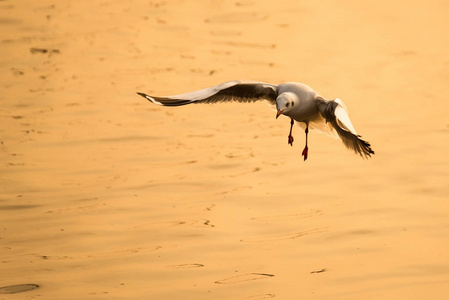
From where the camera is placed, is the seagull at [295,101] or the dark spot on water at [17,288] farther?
the dark spot on water at [17,288]

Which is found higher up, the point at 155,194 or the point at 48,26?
the point at 48,26

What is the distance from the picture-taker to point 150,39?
16406mm

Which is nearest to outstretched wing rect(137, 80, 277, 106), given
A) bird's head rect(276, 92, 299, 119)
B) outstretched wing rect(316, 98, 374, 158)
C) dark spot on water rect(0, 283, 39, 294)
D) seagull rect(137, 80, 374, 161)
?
seagull rect(137, 80, 374, 161)

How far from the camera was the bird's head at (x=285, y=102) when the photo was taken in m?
8.52

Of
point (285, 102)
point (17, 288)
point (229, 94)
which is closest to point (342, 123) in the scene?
point (285, 102)

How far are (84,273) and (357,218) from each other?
106 inches

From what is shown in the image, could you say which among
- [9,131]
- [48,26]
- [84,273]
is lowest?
[84,273]

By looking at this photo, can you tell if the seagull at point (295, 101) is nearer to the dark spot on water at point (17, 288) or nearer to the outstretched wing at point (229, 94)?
the outstretched wing at point (229, 94)

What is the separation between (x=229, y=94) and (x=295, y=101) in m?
0.80

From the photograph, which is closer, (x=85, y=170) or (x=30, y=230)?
(x=30, y=230)

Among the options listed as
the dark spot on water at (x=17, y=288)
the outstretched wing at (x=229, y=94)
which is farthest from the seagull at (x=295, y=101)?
the dark spot on water at (x=17, y=288)

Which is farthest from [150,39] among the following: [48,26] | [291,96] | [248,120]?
[291,96]

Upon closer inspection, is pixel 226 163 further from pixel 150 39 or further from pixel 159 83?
pixel 150 39

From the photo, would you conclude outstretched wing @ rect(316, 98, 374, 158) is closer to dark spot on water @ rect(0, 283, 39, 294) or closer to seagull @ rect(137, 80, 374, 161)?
seagull @ rect(137, 80, 374, 161)
